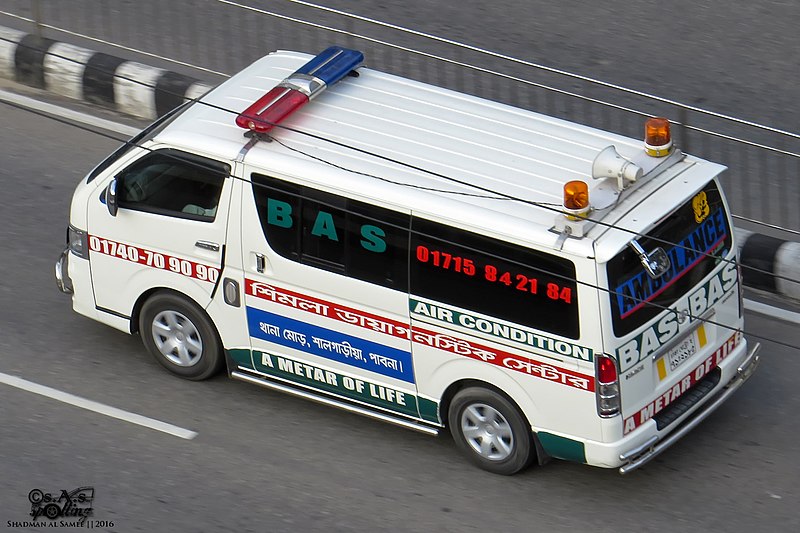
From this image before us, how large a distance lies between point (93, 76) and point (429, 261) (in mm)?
6198

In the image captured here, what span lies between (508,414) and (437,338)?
2.04 ft

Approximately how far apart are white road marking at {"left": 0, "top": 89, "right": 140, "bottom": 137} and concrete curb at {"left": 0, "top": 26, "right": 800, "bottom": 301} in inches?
9.6

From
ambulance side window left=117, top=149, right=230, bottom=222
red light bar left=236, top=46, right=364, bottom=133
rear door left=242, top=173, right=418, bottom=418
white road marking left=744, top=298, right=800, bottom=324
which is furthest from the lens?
white road marking left=744, top=298, right=800, bottom=324

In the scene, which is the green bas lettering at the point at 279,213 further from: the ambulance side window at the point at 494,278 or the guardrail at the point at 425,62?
the guardrail at the point at 425,62

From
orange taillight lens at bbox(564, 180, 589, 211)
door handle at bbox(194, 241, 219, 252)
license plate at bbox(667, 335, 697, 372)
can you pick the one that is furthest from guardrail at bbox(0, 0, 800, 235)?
door handle at bbox(194, 241, 219, 252)

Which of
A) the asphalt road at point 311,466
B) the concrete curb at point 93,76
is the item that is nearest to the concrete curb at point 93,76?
the concrete curb at point 93,76

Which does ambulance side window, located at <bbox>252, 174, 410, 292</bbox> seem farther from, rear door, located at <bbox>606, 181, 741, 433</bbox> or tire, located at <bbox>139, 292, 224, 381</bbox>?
rear door, located at <bbox>606, 181, 741, 433</bbox>

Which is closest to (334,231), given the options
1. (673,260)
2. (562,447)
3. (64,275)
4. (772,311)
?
(562,447)

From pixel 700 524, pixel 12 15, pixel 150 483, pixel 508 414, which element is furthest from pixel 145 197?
pixel 12 15

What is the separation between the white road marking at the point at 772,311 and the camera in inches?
416

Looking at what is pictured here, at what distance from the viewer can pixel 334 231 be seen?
348 inches

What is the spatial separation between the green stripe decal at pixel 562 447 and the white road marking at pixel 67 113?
6059 millimetres

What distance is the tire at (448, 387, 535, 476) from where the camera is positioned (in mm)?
8664

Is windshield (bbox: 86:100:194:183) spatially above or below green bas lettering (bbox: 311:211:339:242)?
above
